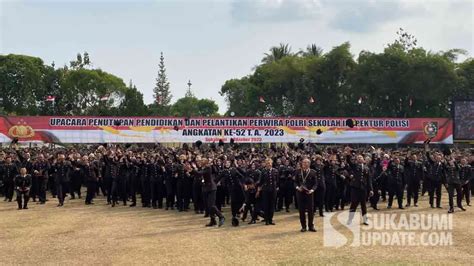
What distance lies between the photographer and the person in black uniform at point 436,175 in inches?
749

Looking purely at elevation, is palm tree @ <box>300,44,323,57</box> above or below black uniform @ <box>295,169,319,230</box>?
above

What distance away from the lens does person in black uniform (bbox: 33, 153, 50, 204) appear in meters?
21.1

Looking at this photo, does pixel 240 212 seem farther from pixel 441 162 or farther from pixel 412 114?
pixel 412 114

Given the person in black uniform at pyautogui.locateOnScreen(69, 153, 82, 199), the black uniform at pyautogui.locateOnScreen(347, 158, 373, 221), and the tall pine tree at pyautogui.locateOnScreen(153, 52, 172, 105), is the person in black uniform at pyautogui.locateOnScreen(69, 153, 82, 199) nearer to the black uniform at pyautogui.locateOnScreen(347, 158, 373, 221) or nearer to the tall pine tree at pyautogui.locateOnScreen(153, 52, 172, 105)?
the black uniform at pyautogui.locateOnScreen(347, 158, 373, 221)

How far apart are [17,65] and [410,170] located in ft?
198

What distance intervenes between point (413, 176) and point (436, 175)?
84 centimetres

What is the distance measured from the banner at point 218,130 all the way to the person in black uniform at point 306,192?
635 inches

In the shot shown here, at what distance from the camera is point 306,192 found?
46.1 ft

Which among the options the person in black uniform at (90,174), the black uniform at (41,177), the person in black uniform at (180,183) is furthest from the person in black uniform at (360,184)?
the black uniform at (41,177)

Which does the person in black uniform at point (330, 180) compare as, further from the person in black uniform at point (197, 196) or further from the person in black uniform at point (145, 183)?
the person in black uniform at point (145, 183)

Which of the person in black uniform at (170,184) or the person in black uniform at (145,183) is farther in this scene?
the person in black uniform at (145,183)

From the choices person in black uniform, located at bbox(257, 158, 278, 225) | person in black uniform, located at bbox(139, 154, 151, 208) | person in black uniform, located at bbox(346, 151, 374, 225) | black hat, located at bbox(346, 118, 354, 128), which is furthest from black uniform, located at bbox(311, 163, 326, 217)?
black hat, located at bbox(346, 118, 354, 128)
